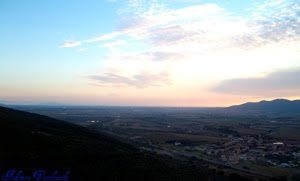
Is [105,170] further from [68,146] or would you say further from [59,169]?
[68,146]

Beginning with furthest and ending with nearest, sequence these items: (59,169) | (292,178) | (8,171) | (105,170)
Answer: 1. (292,178)
2. (105,170)
3. (59,169)
4. (8,171)

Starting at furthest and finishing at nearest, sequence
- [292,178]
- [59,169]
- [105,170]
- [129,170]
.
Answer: [292,178]
[129,170]
[105,170]
[59,169]

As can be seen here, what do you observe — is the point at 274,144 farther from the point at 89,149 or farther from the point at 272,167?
the point at 89,149

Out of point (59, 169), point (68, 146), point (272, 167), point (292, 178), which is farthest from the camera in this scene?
point (272, 167)

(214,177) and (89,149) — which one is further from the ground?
(89,149)

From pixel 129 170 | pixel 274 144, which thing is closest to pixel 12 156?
pixel 129 170

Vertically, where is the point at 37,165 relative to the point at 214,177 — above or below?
above

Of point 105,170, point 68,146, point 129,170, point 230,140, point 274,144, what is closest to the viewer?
point 105,170

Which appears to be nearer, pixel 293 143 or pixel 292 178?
pixel 292 178

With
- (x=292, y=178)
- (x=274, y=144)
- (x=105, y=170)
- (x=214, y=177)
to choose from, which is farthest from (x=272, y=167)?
(x=105, y=170)
